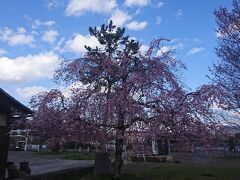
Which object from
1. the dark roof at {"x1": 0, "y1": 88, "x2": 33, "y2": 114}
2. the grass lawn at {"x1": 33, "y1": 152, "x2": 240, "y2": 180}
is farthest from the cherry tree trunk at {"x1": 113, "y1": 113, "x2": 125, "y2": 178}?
the dark roof at {"x1": 0, "y1": 88, "x2": 33, "y2": 114}

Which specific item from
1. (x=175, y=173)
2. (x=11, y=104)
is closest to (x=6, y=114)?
(x=11, y=104)

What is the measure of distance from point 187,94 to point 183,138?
69.1 inches

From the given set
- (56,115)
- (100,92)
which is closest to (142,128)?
(100,92)

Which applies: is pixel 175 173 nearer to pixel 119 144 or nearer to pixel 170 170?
pixel 170 170

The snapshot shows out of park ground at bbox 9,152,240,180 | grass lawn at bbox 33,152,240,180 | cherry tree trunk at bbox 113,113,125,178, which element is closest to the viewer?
cherry tree trunk at bbox 113,113,125,178

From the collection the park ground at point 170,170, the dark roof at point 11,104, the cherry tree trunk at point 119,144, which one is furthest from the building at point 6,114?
the cherry tree trunk at point 119,144

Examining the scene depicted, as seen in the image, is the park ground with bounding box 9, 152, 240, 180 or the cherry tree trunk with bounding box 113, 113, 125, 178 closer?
the cherry tree trunk with bounding box 113, 113, 125, 178

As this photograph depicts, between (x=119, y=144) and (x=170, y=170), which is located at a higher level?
(x=119, y=144)

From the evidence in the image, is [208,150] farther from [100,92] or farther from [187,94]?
[100,92]

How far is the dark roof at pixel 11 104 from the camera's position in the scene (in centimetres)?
1621

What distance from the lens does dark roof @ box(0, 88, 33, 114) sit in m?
16.2

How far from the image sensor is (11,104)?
1662cm

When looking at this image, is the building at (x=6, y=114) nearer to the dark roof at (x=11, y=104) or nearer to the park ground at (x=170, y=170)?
the dark roof at (x=11, y=104)

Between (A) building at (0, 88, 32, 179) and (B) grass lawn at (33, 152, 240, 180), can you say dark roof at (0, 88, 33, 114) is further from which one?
(B) grass lawn at (33, 152, 240, 180)
